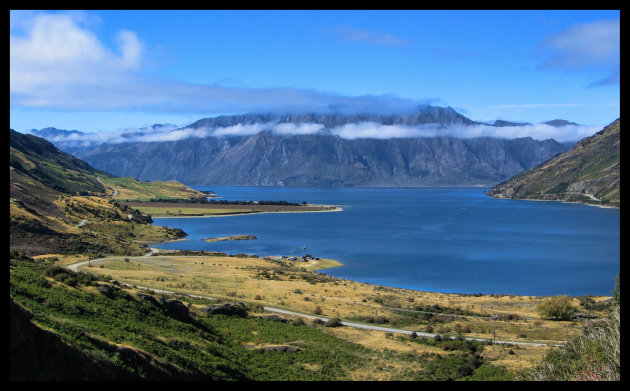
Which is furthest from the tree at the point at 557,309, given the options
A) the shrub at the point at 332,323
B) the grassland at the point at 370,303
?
the shrub at the point at 332,323

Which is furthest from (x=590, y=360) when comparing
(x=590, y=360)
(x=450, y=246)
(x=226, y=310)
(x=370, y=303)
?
(x=450, y=246)

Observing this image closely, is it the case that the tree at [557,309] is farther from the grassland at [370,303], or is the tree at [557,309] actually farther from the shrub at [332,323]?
the shrub at [332,323]

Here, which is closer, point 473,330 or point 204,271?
point 473,330

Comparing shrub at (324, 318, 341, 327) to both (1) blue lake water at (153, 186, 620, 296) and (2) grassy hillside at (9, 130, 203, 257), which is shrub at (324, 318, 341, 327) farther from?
(2) grassy hillside at (9, 130, 203, 257)

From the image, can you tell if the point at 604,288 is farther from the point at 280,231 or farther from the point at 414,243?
the point at 280,231

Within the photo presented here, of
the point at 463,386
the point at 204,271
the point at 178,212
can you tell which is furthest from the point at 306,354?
the point at 178,212
